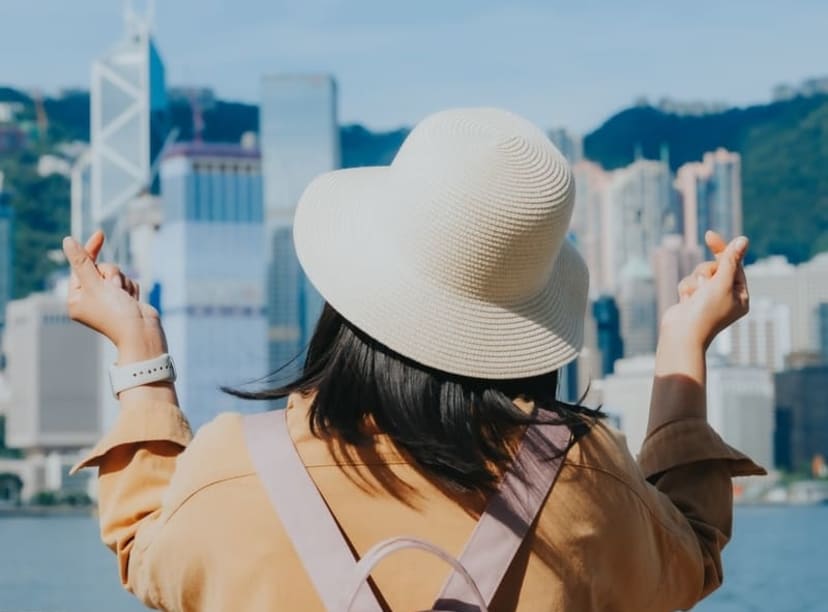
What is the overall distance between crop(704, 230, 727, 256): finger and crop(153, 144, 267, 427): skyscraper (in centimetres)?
5808

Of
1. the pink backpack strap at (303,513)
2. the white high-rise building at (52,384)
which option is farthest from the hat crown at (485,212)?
the white high-rise building at (52,384)

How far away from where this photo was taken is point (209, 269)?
6344cm

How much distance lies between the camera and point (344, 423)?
34.7 inches

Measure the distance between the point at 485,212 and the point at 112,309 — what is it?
0.70ft

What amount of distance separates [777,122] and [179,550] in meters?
78.7

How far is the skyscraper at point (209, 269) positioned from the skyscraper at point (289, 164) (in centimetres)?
128

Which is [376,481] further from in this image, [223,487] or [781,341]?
[781,341]

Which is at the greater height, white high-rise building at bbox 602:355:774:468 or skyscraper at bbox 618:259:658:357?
Answer: skyscraper at bbox 618:259:658:357

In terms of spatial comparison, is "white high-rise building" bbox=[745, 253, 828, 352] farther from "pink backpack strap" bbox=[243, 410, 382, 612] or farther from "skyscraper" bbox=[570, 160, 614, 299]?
"pink backpack strap" bbox=[243, 410, 382, 612]

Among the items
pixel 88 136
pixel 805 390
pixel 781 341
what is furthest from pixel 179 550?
pixel 88 136

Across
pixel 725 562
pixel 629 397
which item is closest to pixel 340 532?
pixel 725 562

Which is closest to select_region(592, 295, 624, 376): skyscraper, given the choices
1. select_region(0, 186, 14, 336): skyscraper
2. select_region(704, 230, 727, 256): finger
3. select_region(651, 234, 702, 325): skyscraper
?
select_region(651, 234, 702, 325): skyscraper

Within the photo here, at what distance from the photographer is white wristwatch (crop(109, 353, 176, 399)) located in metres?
0.94

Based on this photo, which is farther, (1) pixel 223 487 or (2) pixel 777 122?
(2) pixel 777 122
